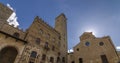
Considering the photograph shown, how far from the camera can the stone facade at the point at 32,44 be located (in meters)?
18.3

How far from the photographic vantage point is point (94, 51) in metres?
25.3

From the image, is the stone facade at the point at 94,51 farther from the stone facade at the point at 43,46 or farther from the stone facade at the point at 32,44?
the stone facade at the point at 32,44

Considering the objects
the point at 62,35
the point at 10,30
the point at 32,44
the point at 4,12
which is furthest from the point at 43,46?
the point at 4,12

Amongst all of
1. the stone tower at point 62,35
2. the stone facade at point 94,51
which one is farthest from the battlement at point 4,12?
the stone facade at point 94,51

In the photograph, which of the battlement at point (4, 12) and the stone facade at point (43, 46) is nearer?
the stone facade at point (43, 46)

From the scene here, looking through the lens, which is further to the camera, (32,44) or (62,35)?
(62,35)

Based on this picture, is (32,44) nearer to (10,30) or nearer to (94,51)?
(10,30)

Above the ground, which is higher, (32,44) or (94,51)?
(32,44)

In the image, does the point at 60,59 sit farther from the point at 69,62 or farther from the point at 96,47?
the point at 96,47

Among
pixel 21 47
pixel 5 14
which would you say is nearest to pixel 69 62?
pixel 21 47

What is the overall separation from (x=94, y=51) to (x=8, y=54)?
2010 centimetres

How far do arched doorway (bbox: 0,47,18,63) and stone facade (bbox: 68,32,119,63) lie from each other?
52.1 feet

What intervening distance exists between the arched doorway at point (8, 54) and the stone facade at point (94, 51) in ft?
52.1

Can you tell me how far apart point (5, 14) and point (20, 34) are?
11925mm
